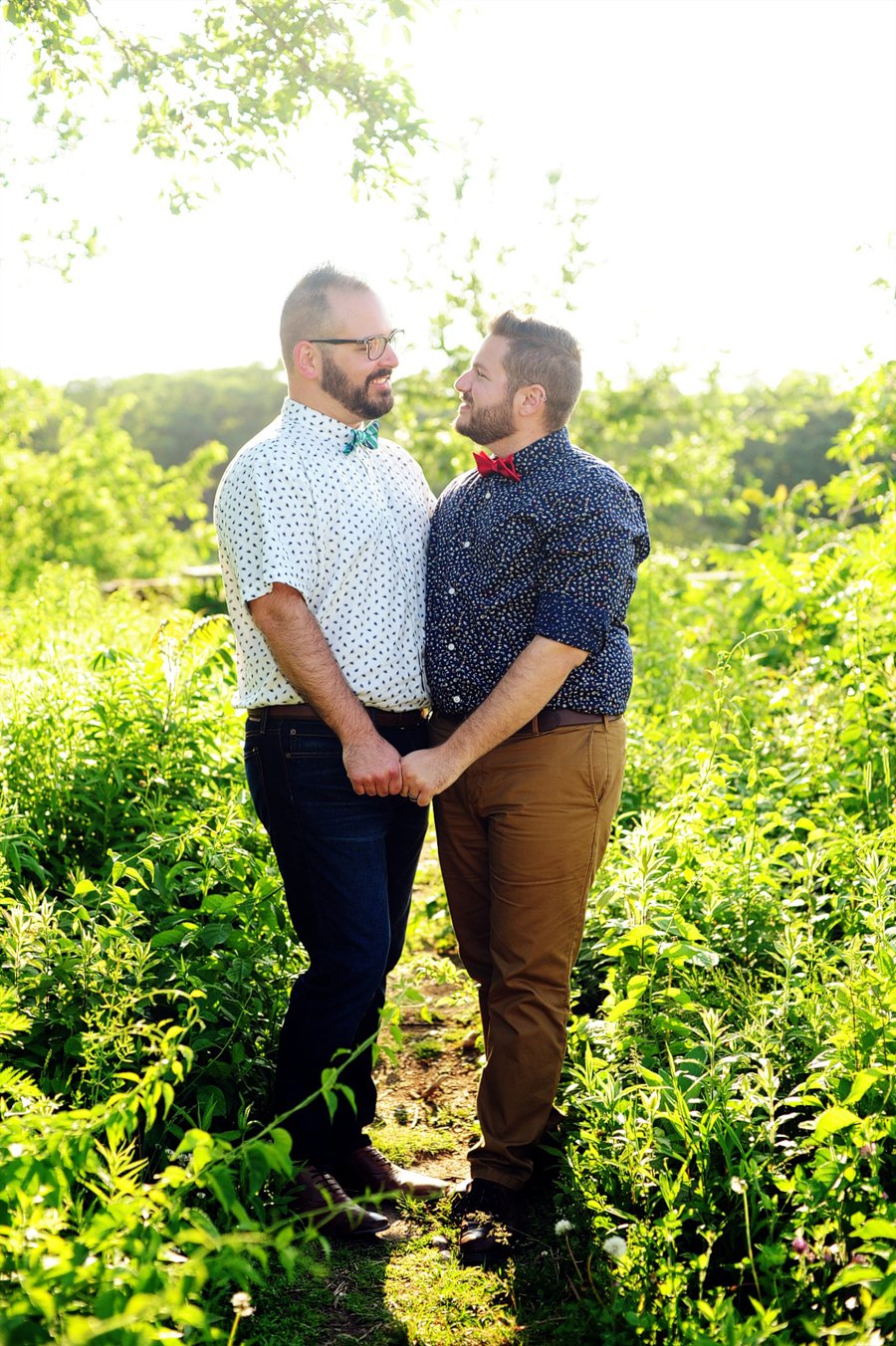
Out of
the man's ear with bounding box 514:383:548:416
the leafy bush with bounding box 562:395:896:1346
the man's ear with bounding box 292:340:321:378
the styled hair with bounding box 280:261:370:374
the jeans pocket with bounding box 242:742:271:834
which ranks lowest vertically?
the leafy bush with bounding box 562:395:896:1346

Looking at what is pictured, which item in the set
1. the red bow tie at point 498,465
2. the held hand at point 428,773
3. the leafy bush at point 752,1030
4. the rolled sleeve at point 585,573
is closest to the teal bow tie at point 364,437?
the red bow tie at point 498,465

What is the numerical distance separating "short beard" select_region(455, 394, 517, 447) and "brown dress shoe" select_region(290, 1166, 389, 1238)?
1.86m

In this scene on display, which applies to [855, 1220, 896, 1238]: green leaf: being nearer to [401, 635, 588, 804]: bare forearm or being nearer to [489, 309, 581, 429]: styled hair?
[401, 635, 588, 804]: bare forearm

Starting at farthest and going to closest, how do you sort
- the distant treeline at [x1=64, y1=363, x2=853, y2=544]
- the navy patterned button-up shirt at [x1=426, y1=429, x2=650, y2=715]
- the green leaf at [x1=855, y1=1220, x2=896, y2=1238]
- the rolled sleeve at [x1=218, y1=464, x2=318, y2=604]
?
the distant treeline at [x1=64, y1=363, x2=853, y2=544], the navy patterned button-up shirt at [x1=426, y1=429, x2=650, y2=715], the rolled sleeve at [x1=218, y1=464, x2=318, y2=604], the green leaf at [x1=855, y1=1220, x2=896, y2=1238]

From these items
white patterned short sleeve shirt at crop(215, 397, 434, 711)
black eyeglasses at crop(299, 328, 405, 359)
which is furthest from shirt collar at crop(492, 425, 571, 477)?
black eyeglasses at crop(299, 328, 405, 359)

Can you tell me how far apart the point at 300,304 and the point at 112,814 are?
181 centimetres

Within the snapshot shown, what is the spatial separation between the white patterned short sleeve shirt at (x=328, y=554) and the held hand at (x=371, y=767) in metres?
0.17

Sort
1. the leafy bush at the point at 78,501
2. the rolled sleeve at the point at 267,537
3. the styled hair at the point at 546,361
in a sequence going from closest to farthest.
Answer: the rolled sleeve at the point at 267,537, the styled hair at the point at 546,361, the leafy bush at the point at 78,501

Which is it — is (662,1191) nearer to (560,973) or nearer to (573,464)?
(560,973)

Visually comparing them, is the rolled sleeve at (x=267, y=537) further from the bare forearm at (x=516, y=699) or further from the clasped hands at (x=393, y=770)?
the bare forearm at (x=516, y=699)

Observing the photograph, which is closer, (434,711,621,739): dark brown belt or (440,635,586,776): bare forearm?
(440,635,586,776): bare forearm

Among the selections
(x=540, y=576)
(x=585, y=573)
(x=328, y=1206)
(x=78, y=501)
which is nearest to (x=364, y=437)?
(x=540, y=576)

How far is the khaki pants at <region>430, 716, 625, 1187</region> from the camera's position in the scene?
268 cm

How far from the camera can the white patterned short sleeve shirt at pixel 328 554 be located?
2.55 meters
